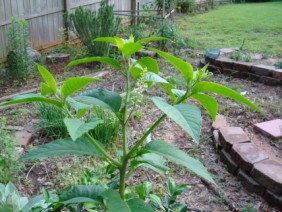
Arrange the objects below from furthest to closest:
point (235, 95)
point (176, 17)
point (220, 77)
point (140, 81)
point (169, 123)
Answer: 1. point (176, 17)
2. point (220, 77)
3. point (169, 123)
4. point (140, 81)
5. point (235, 95)

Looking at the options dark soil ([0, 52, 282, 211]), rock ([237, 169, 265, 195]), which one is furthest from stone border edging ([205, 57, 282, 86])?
rock ([237, 169, 265, 195])

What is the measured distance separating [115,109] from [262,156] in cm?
185

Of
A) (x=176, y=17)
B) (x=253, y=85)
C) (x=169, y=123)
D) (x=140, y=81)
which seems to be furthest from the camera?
(x=176, y=17)

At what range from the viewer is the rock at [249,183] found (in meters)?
2.49

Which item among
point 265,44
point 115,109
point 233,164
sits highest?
point 115,109

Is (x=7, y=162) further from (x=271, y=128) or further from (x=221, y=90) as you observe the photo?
(x=271, y=128)

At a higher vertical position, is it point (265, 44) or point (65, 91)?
point (65, 91)

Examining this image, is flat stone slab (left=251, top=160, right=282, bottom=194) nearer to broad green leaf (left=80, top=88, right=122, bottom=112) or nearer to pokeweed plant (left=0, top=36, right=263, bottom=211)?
pokeweed plant (left=0, top=36, right=263, bottom=211)

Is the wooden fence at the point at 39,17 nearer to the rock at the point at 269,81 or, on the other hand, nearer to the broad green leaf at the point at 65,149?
the rock at the point at 269,81

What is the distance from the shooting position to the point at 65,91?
103cm

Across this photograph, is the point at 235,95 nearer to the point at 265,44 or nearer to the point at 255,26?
→ the point at 265,44

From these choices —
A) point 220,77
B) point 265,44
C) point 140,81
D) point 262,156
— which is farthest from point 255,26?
point 140,81

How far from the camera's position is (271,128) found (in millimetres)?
3236

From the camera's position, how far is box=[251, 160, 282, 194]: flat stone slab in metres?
2.38
